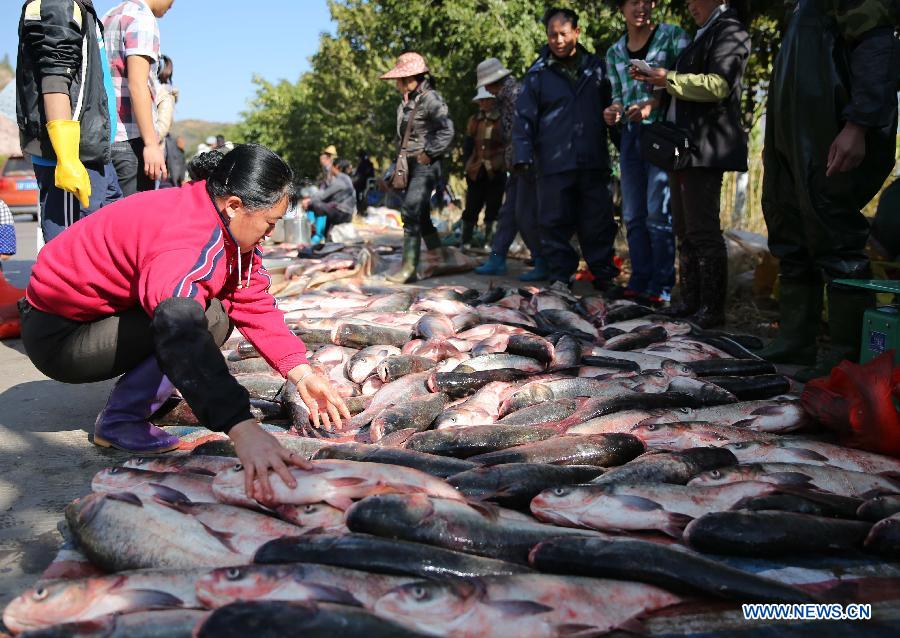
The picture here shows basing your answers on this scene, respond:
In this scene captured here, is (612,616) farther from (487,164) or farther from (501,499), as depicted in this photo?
(487,164)

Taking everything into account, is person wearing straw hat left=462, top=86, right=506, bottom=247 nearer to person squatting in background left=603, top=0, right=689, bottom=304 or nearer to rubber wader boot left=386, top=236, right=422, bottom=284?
rubber wader boot left=386, top=236, right=422, bottom=284

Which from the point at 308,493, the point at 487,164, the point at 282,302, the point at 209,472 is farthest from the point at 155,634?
the point at 487,164

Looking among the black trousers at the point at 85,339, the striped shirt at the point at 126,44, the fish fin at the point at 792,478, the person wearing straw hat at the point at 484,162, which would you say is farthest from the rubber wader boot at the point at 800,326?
the person wearing straw hat at the point at 484,162

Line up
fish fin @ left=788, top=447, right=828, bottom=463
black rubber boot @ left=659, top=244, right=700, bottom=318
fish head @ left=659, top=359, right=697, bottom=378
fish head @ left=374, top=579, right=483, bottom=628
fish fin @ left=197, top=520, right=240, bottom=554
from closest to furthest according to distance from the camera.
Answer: fish head @ left=374, top=579, right=483, bottom=628 → fish fin @ left=197, top=520, right=240, bottom=554 → fish fin @ left=788, top=447, right=828, bottom=463 → fish head @ left=659, top=359, right=697, bottom=378 → black rubber boot @ left=659, top=244, right=700, bottom=318

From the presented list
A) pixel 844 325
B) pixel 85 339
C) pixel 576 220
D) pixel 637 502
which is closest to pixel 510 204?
pixel 576 220

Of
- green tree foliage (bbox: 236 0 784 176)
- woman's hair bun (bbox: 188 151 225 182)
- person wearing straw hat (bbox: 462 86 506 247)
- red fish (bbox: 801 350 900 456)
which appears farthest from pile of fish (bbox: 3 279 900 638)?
person wearing straw hat (bbox: 462 86 506 247)

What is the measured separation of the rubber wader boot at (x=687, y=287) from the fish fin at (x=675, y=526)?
Answer: 162 inches

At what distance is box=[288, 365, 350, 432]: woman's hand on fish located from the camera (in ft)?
11.3

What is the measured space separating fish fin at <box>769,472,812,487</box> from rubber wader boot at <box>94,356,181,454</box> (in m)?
2.82

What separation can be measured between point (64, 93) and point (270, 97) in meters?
35.4

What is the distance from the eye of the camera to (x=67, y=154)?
5.12m

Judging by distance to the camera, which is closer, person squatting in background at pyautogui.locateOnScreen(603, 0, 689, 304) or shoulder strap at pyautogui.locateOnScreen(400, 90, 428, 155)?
person squatting in background at pyautogui.locateOnScreen(603, 0, 689, 304)

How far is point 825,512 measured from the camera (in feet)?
9.23

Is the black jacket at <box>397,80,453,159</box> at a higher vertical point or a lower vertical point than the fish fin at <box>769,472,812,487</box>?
higher
